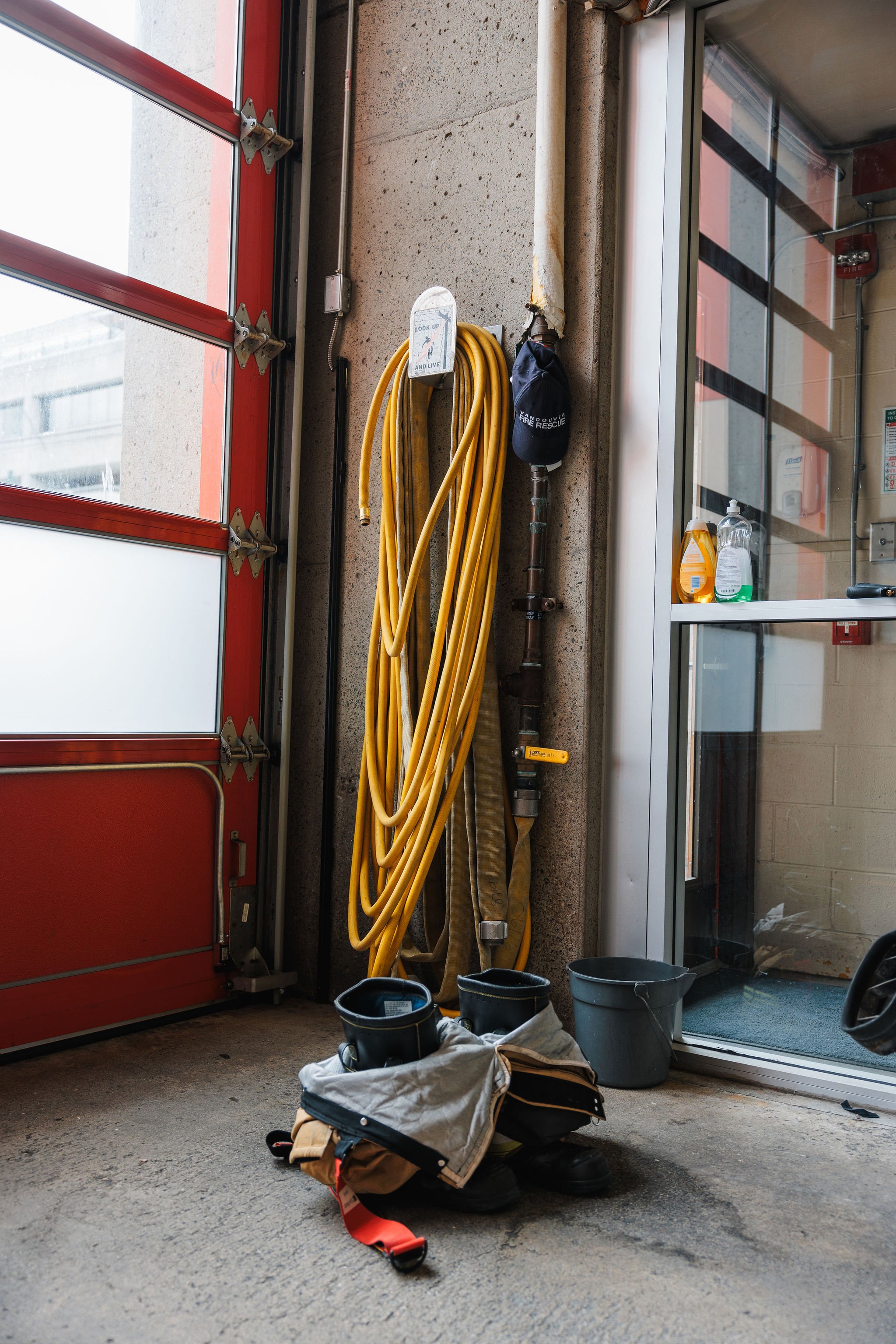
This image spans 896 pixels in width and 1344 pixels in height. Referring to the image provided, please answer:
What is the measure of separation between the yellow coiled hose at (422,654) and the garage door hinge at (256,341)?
43 centimetres

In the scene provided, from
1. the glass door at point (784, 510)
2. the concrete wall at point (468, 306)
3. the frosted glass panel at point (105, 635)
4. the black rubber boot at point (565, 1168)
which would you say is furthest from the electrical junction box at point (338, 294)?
the black rubber boot at point (565, 1168)

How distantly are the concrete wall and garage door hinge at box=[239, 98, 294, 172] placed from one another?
150 mm

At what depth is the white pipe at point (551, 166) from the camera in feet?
8.44

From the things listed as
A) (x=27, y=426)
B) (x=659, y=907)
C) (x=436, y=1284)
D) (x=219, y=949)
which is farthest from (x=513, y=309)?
(x=436, y=1284)

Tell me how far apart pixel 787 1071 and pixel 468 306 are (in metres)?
2.09

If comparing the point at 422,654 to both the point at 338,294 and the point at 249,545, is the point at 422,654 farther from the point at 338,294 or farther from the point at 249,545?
the point at 338,294

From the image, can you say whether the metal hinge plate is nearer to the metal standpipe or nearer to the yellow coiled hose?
the yellow coiled hose

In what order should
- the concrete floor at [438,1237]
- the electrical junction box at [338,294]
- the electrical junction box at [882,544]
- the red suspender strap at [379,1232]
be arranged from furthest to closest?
the electrical junction box at [338,294]
the electrical junction box at [882,544]
the red suspender strap at [379,1232]
the concrete floor at [438,1237]

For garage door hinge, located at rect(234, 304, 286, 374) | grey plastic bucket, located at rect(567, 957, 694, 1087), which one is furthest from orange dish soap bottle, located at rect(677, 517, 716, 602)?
garage door hinge, located at rect(234, 304, 286, 374)

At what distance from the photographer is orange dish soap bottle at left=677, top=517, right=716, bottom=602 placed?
99.3 inches

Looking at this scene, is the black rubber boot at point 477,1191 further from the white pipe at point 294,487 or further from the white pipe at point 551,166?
the white pipe at point 551,166

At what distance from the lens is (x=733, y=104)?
2.64 metres

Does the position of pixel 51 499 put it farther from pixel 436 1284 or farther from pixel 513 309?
pixel 436 1284

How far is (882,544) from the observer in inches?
94.0
